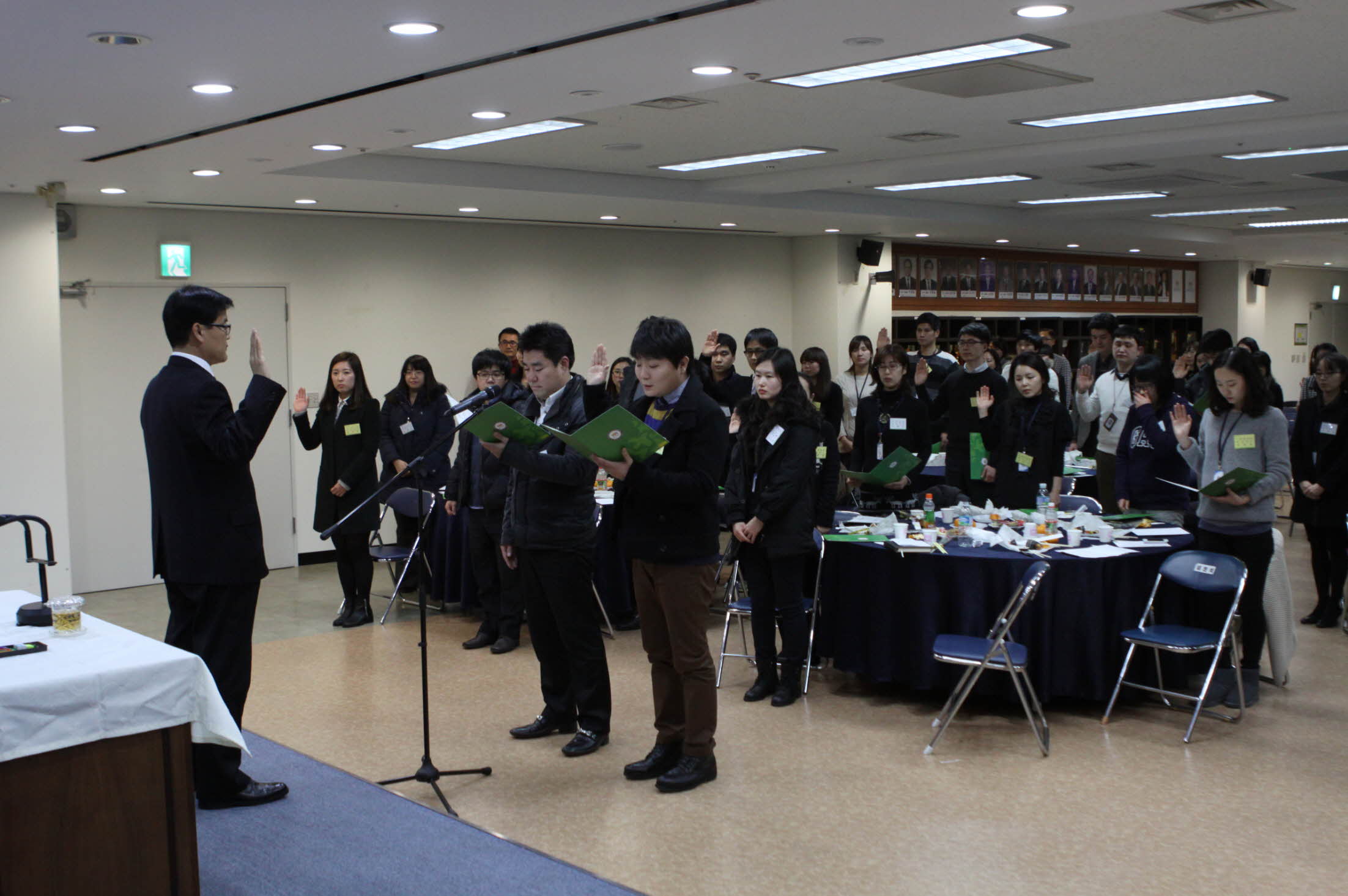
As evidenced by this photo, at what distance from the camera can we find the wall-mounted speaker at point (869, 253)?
13.1m

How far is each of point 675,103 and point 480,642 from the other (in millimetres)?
3252

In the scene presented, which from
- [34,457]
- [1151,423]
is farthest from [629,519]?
[34,457]

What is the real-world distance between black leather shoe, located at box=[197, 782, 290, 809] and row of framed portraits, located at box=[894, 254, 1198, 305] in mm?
11149

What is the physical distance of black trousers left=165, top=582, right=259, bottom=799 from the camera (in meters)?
3.98

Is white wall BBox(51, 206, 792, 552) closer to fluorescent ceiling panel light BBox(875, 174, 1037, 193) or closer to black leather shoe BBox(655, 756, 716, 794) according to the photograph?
fluorescent ceiling panel light BBox(875, 174, 1037, 193)

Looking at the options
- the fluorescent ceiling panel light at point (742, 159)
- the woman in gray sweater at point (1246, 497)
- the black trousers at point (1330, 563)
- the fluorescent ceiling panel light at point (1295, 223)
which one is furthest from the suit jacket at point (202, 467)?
the fluorescent ceiling panel light at point (1295, 223)

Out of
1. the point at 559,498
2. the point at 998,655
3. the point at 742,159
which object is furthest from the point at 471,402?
the point at 742,159

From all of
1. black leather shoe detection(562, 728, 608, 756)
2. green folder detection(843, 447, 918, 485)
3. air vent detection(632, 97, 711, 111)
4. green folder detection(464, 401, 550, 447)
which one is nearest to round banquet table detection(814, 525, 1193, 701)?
green folder detection(843, 447, 918, 485)

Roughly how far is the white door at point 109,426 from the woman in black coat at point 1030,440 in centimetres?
532

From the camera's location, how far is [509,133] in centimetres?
A: 720

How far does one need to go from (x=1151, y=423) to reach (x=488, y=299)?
645 centimetres

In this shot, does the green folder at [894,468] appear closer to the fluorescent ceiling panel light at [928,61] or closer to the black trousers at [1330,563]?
the fluorescent ceiling panel light at [928,61]

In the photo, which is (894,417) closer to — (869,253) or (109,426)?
(869,253)

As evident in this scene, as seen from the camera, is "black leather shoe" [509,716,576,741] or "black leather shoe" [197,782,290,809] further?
"black leather shoe" [509,716,576,741]
